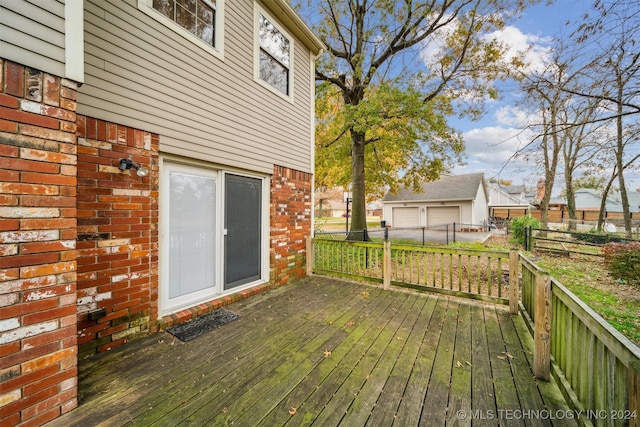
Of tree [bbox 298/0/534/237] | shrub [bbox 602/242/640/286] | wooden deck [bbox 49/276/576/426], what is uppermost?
tree [bbox 298/0/534/237]

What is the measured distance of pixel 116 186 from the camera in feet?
8.41

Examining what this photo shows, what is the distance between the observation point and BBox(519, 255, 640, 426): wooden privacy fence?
3.86 feet

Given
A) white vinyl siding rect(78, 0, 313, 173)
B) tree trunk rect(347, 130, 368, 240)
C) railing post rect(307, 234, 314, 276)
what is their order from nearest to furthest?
white vinyl siding rect(78, 0, 313, 173) < railing post rect(307, 234, 314, 276) < tree trunk rect(347, 130, 368, 240)

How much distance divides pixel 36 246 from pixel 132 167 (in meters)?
1.21

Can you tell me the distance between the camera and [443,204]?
753 inches

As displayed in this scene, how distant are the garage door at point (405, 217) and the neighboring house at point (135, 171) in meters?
16.9

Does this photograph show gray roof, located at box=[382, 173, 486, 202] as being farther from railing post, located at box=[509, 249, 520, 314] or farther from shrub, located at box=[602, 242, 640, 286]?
railing post, located at box=[509, 249, 520, 314]

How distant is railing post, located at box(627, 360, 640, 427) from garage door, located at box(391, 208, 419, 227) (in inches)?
788

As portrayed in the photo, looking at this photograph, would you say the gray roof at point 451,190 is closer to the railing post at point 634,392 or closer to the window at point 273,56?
the window at point 273,56

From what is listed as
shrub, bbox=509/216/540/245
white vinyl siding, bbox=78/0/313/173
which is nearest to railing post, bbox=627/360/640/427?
white vinyl siding, bbox=78/0/313/173

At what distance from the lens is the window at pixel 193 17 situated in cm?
295

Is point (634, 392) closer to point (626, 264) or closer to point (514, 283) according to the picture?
point (514, 283)

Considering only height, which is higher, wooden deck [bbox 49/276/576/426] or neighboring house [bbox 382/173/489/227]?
neighboring house [bbox 382/173/489/227]

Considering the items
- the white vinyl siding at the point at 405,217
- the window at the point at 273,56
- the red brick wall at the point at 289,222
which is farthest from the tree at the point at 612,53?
the white vinyl siding at the point at 405,217
